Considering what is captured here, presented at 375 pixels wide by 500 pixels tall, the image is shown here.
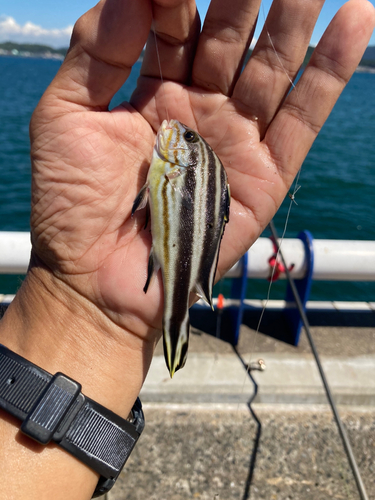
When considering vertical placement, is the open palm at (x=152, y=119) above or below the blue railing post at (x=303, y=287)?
above

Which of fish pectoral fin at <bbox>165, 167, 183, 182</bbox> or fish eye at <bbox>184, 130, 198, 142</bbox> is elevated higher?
fish eye at <bbox>184, 130, 198, 142</bbox>

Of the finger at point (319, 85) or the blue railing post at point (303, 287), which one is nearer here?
the finger at point (319, 85)

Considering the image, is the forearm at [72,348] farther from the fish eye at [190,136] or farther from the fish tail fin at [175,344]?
the fish eye at [190,136]

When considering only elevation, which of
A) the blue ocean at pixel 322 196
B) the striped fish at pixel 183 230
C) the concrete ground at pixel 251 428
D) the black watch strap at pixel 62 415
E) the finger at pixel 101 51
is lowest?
the blue ocean at pixel 322 196

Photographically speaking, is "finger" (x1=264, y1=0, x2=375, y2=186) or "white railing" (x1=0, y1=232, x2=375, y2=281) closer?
"finger" (x1=264, y1=0, x2=375, y2=186)

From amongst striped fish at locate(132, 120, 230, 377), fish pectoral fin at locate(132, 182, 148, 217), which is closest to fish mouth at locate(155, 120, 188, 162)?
striped fish at locate(132, 120, 230, 377)

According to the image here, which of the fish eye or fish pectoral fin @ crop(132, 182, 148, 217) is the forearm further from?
the fish eye

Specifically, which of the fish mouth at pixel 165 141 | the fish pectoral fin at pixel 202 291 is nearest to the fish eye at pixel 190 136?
the fish mouth at pixel 165 141
